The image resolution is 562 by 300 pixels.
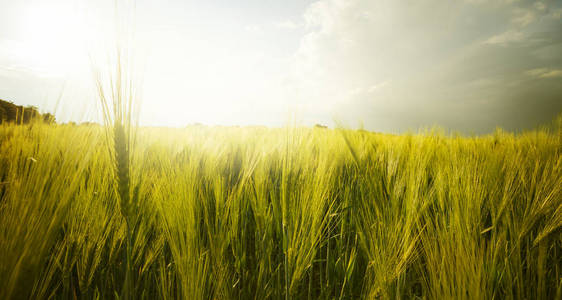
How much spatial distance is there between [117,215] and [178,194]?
0.32 m

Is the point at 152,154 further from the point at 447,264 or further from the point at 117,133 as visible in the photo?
the point at 447,264

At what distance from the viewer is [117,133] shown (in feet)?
2.11

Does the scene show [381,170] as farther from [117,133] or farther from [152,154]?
[152,154]

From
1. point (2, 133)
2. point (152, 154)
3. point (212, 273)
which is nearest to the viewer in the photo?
point (212, 273)

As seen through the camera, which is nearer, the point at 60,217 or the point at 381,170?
the point at 60,217

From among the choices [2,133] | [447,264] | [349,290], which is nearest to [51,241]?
[349,290]

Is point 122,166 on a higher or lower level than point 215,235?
higher

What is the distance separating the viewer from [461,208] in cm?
74

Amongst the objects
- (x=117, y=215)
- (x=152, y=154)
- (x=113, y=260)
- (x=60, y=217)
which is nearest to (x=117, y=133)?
(x=60, y=217)

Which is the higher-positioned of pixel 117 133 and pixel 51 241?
pixel 117 133

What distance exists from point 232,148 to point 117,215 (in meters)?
0.73

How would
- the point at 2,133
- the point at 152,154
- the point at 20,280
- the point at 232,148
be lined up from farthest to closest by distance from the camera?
the point at 2,133 < the point at 232,148 < the point at 152,154 < the point at 20,280

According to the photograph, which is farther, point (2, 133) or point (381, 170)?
point (2, 133)

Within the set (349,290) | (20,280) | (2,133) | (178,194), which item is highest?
(2,133)
